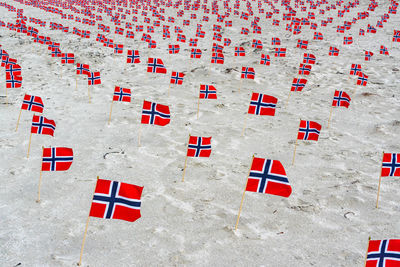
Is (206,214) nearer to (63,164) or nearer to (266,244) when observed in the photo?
(266,244)

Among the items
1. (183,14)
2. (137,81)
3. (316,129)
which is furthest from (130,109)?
(183,14)

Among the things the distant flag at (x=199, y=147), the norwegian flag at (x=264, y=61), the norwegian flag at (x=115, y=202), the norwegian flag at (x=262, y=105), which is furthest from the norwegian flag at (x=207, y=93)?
the norwegian flag at (x=115, y=202)

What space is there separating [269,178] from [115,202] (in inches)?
115

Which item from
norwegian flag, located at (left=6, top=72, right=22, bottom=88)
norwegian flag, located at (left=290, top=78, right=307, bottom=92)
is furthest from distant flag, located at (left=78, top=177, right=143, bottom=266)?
norwegian flag, located at (left=6, top=72, right=22, bottom=88)

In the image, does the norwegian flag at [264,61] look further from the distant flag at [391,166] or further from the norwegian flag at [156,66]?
the distant flag at [391,166]

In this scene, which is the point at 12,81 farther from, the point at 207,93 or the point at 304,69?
the point at 304,69

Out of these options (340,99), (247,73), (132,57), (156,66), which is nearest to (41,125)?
(156,66)

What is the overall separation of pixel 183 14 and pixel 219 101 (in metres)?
32.4

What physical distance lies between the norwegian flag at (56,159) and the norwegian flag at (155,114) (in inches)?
122

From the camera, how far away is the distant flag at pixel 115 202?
18.1 ft

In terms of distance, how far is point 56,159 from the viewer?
744cm

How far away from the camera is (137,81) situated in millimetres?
19234

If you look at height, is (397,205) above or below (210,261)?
above

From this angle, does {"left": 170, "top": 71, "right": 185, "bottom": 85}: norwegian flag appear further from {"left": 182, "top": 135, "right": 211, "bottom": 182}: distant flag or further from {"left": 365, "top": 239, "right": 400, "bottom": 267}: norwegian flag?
{"left": 365, "top": 239, "right": 400, "bottom": 267}: norwegian flag
